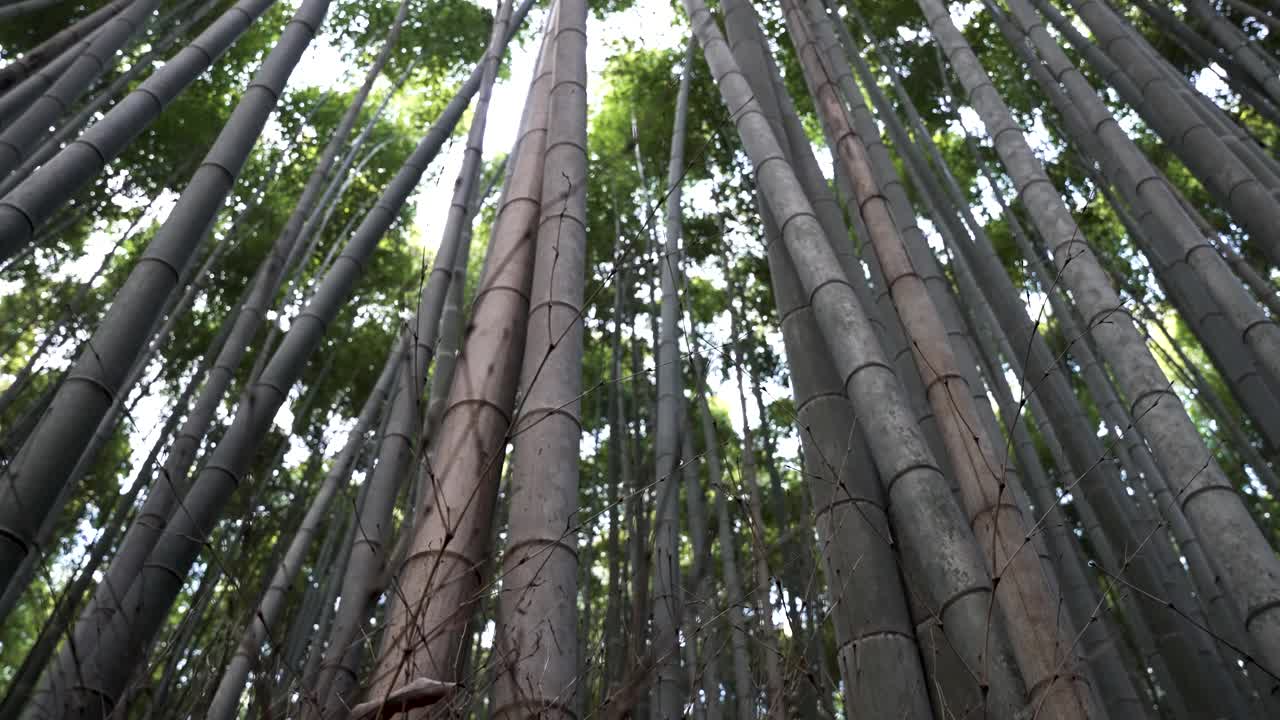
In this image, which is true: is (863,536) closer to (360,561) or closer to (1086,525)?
(360,561)

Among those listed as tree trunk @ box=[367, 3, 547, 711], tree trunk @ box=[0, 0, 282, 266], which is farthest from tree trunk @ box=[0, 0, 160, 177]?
tree trunk @ box=[367, 3, 547, 711]

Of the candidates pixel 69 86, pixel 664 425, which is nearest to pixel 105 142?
pixel 69 86

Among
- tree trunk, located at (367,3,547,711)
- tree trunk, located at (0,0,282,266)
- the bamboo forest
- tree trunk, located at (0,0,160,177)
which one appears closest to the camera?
tree trunk, located at (367,3,547,711)

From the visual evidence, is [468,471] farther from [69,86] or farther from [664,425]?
[69,86]

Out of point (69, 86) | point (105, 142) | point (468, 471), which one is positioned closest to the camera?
point (468, 471)

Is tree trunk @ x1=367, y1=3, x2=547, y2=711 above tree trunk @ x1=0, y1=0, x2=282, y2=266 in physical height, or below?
below

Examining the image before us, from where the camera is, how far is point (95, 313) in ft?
13.6

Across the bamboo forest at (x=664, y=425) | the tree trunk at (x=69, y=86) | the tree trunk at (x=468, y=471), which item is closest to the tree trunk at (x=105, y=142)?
the bamboo forest at (x=664, y=425)

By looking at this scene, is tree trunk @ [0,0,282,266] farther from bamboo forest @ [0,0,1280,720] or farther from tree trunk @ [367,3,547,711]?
tree trunk @ [367,3,547,711]

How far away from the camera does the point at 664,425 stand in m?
2.92

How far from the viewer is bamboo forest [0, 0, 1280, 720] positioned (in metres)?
1.13

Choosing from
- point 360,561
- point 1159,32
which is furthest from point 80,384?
point 1159,32

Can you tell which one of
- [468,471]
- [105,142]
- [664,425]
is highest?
[105,142]

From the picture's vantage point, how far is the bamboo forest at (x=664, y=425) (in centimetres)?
113
